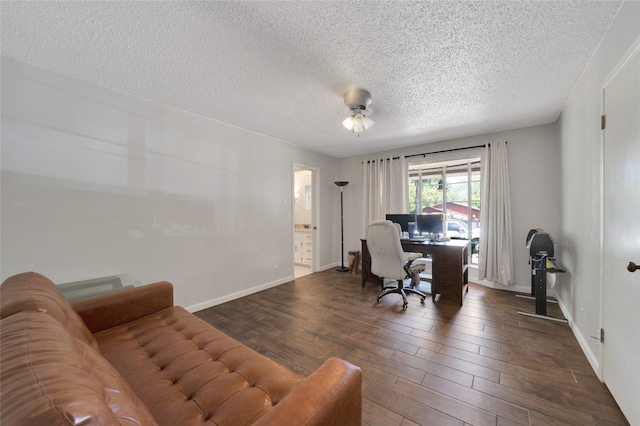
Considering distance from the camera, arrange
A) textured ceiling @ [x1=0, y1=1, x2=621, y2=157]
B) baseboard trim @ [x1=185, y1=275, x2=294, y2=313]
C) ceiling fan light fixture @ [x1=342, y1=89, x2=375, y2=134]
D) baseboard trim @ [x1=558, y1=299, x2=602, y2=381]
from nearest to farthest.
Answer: textured ceiling @ [x1=0, y1=1, x2=621, y2=157], baseboard trim @ [x1=558, y1=299, x2=602, y2=381], ceiling fan light fixture @ [x1=342, y1=89, x2=375, y2=134], baseboard trim @ [x1=185, y1=275, x2=294, y2=313]

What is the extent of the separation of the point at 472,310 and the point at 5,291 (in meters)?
4.03

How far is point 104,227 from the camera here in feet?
7.91

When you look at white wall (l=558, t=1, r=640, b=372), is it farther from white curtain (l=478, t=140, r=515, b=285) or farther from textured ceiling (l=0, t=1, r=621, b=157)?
white curtain (l=478, t=140, r=515, b=285)

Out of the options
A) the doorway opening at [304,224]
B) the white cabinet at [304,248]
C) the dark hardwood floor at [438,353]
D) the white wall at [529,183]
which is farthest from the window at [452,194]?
the white cabinet at [304,248]

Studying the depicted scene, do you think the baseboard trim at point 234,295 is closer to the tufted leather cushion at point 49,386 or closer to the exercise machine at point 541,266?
the tufted leather cushion at point 49,386

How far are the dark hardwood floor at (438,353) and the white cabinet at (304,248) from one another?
1.87 meters

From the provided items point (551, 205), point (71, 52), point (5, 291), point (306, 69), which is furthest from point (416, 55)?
point (551, 205)

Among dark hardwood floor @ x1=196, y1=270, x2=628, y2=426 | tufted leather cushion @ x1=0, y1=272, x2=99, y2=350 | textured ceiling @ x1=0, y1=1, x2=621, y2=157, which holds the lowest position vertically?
dark hardwood floor @ x1=196, y1=270, x2=628, y2=426

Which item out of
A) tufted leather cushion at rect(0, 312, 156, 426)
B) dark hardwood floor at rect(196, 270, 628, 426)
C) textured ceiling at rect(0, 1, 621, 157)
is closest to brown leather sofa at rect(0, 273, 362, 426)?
tufted leather cushion at rect(0, 312, 156, 426)

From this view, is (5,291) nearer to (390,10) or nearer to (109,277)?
(109,277)

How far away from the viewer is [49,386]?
515 mm

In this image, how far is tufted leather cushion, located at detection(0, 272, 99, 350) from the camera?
40.0 inches

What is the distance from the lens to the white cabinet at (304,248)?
17.8 feet

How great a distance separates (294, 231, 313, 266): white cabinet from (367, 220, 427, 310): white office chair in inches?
83.9
